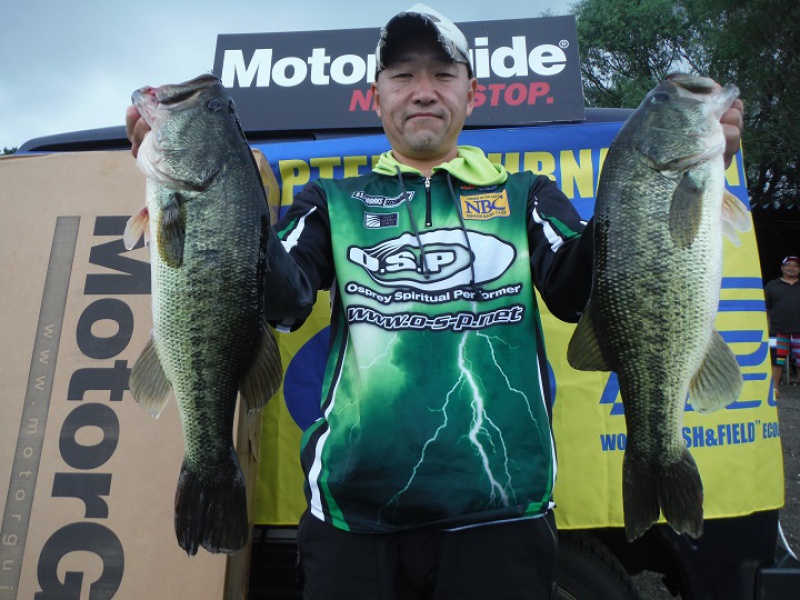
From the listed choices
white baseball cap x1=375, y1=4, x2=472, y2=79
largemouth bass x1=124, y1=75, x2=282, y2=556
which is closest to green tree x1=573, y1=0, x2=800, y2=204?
white baseball cap x1=375, y1=4, x2=472, y2=79

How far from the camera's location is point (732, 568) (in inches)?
92.9

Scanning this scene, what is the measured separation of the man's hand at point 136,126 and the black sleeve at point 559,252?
3.85ft

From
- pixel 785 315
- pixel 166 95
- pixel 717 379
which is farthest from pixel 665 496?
pixel 785 315

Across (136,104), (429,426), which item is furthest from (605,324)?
(136,104)

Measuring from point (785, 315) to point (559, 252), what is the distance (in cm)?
862

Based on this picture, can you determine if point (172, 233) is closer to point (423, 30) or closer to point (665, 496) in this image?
point (423, 30)

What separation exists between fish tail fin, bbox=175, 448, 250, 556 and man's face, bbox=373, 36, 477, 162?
1.17m

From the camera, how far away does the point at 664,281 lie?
154 cm

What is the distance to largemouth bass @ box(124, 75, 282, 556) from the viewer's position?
153 cm

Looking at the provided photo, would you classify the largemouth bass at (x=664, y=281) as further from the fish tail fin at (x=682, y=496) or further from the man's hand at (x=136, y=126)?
the man's hand at (x=136, y=126)

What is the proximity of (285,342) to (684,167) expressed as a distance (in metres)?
1.75

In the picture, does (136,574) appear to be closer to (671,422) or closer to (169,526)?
(169,526)

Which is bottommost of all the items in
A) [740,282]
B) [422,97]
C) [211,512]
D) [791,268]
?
[211,512]

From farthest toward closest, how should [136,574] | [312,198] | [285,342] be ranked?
[285,342]
[136,574]
[312,198]
